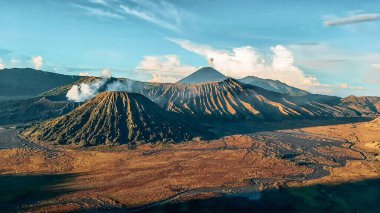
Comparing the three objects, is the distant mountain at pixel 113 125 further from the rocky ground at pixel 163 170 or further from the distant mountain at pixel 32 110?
the distant mountain at pixel 32 110

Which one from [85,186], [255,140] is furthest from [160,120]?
[85,186]

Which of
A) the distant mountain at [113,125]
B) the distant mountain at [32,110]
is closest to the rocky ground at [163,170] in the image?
the distant mountain at [113,125]

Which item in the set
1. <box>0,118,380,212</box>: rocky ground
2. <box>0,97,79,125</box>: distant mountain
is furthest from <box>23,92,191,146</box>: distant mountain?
<box>0,97,79,125</box>: distant mountain

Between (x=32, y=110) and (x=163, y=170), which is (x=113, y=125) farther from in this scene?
(x=32, y=110)

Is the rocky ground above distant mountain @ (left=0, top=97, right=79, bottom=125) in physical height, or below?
below

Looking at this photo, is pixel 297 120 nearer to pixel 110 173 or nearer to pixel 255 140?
pixel 255 140

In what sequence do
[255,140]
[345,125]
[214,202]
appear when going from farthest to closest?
1. [345,125]
2. [255,140]
3. [214,202]

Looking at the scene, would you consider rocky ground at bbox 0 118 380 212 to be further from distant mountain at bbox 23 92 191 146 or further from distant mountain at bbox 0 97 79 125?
distant mountain at bbox 0 97 79 125
